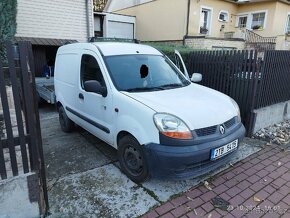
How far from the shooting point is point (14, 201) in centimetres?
223

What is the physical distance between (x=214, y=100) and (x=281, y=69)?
3181 millimetres

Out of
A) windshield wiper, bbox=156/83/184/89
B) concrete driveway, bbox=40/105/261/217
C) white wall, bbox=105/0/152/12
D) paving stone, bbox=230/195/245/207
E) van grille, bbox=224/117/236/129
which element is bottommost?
paving stone, bbox=230/195/245/207

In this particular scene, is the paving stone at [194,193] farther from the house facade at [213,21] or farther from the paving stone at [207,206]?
the house facade at [213,21]

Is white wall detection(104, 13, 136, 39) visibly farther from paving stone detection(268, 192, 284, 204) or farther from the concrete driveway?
paving stone detection(268, 192, 284, 204)

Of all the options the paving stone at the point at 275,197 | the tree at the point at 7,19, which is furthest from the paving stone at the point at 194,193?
the tree at the point at 7,19

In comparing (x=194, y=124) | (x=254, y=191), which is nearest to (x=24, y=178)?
(x=194, y=124)

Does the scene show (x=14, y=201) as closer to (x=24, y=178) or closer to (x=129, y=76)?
(x=24, y=178)

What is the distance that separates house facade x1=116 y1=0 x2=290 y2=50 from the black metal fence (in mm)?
10788

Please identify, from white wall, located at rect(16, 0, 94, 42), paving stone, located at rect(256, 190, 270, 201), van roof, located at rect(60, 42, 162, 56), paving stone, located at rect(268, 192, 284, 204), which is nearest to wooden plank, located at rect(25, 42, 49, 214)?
van roof, located at rect(60, 42, 162, 56)

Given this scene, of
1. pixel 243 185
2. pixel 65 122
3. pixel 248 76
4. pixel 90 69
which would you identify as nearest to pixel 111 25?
pixel 65 122

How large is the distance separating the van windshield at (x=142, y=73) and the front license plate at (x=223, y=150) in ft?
3.98

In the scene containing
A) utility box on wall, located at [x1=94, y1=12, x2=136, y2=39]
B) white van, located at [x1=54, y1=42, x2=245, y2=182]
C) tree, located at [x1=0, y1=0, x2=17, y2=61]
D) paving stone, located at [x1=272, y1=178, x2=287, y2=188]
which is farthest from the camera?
utility box on wall, located at [x1=94, y1=12, x2=136, y2=39]

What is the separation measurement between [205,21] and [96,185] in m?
18.1

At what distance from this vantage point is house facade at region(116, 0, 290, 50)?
55.0 feet
